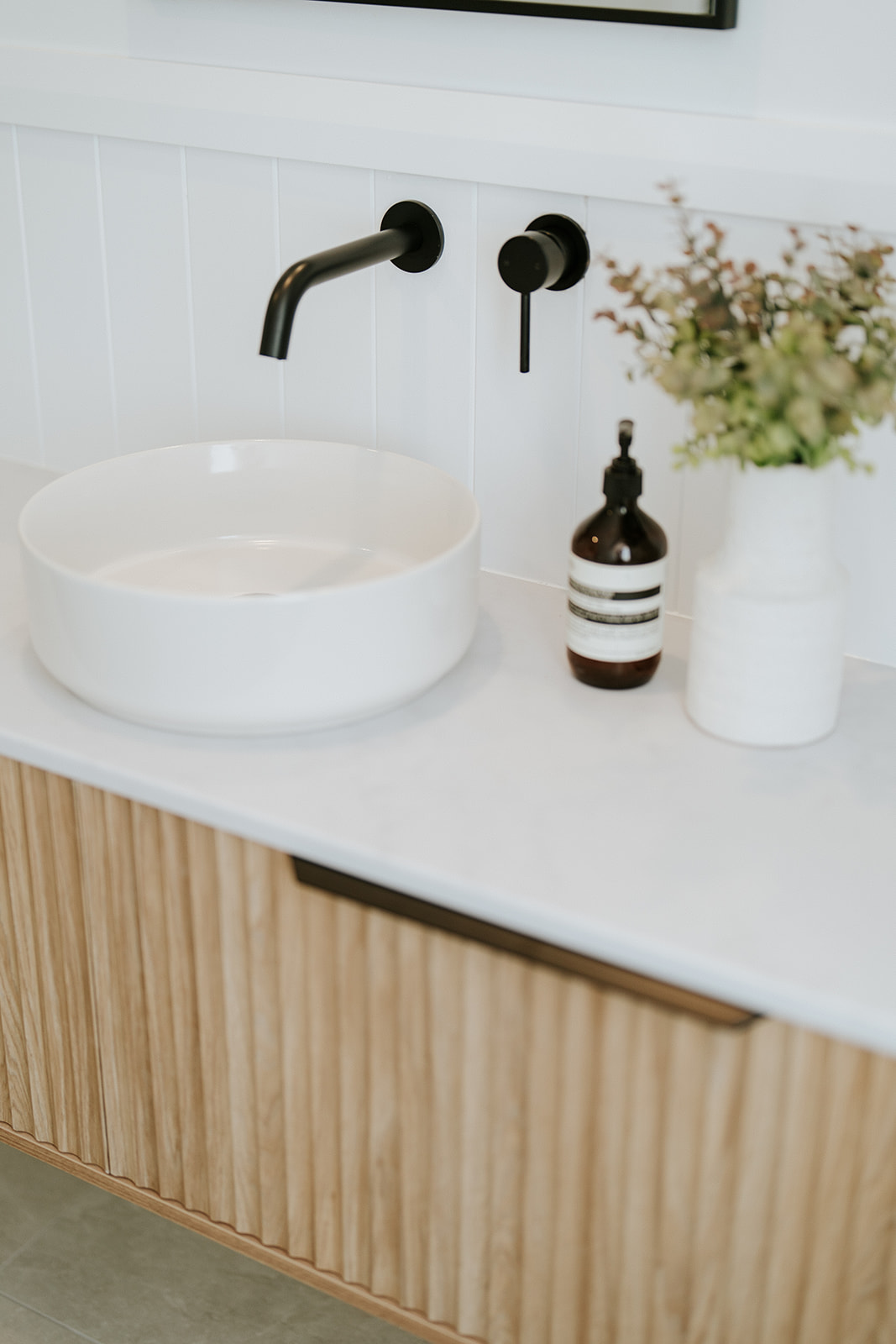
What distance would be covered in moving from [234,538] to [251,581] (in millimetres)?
77

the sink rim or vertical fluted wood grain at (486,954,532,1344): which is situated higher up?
the sink rim

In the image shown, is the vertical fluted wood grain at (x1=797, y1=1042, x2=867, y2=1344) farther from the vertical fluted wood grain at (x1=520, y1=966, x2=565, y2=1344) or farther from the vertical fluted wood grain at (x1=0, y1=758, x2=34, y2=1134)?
the vertical fluted wood grain at (x1=0, y1=758, x2=34, y2=1134)

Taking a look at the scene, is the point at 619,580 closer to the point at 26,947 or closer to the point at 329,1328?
the point at 26,947

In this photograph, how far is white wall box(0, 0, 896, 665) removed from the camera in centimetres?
109

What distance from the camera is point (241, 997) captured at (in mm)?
1068

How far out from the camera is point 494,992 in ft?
3.08

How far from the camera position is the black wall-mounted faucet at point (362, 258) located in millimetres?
1019

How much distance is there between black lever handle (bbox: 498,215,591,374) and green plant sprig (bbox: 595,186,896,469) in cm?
18

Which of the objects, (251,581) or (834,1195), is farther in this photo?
(251,581)

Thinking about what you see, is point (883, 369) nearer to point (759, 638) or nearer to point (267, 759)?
point (759, 638)

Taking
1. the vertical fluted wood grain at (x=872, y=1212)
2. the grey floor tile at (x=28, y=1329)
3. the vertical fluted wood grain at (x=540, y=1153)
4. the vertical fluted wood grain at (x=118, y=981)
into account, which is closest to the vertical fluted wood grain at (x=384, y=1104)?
the vertical fluted wood grain at (x=540, y=1153)

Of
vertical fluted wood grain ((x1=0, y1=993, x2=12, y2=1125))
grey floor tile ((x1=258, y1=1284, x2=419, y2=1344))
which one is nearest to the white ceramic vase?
vertical fluted wood grain ((x1=0, y1=993, x2=12, y2=1125))

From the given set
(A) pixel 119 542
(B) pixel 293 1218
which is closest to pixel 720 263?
(A) pixel 119 542

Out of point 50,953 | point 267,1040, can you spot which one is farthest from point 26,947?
point 267,1040
